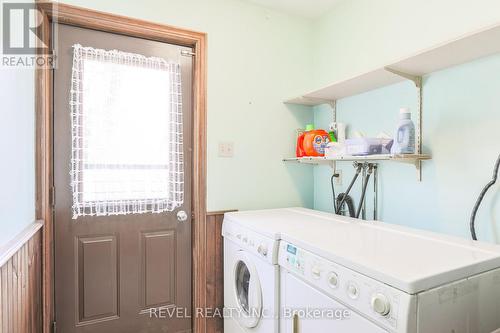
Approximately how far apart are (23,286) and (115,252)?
56 cm

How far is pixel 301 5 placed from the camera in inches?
82.0

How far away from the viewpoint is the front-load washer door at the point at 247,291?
146cm

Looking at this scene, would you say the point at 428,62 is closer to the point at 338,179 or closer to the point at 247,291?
the point at 338,179

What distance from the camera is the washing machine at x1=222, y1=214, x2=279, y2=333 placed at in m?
1.35

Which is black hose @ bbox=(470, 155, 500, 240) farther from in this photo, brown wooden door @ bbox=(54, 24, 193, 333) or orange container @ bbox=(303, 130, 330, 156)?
brown wooden door @ bbox=(54, 24, 193, 333)

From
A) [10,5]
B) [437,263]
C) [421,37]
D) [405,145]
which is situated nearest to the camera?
[437,263]

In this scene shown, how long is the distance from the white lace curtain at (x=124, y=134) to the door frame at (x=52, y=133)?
12cm

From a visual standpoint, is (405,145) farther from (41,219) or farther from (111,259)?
(41,219)

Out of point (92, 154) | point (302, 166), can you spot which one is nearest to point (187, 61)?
point (92, 154)

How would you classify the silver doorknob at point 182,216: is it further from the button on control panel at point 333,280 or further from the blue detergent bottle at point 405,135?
the blue detergent bottle at point 405,135

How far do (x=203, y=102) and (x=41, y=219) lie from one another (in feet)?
3.84

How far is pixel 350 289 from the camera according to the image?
93 centimetres

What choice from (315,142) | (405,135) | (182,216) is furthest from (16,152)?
(405,135)

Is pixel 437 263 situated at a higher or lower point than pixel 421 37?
lower
